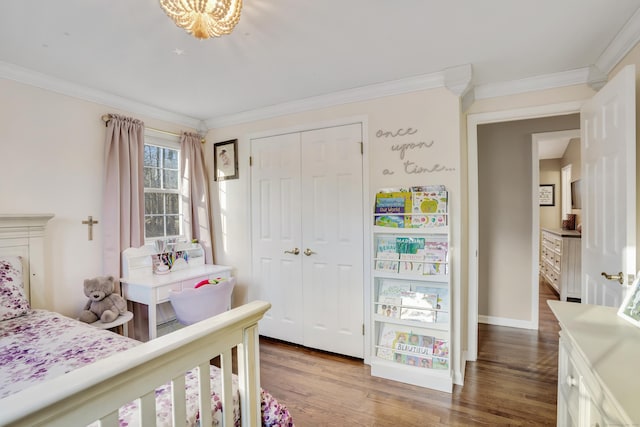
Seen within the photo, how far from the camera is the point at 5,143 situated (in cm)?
215

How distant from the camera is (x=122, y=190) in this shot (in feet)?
8.93

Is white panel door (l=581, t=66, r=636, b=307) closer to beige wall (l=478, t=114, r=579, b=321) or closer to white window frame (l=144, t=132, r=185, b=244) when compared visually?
beige wall (l=478, t=114, r=579, b=321)

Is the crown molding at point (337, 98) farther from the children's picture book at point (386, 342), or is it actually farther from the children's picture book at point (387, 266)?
the children's picture book at point (386, 342)

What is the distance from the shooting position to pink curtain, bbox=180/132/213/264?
3346mm

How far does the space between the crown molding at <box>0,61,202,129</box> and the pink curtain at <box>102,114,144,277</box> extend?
15cm

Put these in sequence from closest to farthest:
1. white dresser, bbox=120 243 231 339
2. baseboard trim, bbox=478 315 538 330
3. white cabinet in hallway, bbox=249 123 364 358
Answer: white dresser, bbox=120 243 231 339 < white cabinet in hallway, bbox=249 123 364 358 < baseboard trim, bbox=478 315 538 330

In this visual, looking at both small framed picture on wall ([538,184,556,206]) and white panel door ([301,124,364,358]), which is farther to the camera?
small framed picture on wall ([538,184,556,206])

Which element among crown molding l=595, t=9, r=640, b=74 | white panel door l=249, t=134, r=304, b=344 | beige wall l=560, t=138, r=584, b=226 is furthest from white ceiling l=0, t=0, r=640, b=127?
beige wall l=560, t=138, r=584, b=226

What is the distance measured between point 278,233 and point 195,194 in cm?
104

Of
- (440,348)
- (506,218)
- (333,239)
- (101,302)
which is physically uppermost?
(506,218)

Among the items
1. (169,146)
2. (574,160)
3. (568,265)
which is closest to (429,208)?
(169,146)

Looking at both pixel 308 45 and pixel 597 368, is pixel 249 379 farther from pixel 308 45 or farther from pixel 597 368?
pixel 308 45

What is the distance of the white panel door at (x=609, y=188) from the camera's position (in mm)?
1560

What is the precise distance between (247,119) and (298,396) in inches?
104
